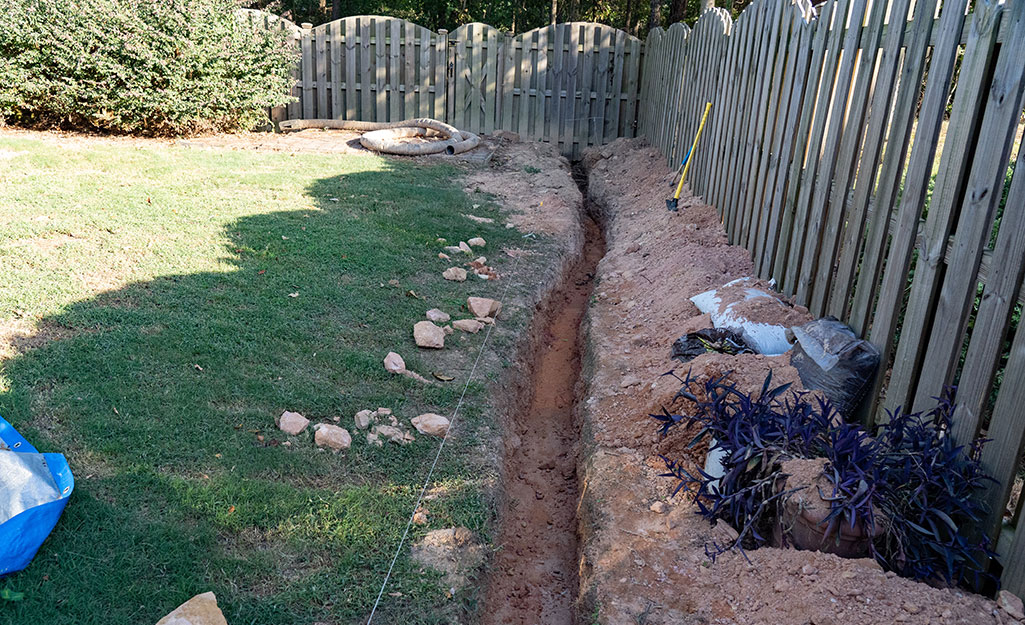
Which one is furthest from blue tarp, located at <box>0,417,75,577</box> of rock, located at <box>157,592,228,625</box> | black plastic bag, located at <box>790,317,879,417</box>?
black plastic bag, located at <box>790,317,879,417</box>

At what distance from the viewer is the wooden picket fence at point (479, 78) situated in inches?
500

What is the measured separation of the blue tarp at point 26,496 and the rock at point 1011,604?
346 centimetres

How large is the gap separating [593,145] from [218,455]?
10922 mm

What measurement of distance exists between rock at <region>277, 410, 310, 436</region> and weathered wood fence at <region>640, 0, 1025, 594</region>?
2.84 m

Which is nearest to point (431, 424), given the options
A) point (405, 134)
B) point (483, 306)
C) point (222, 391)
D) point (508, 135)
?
point (222, 391)

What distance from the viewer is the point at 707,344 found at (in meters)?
4.24

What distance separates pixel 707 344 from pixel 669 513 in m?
1.27

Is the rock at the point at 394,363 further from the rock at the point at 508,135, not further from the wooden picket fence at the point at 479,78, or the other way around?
the wooden picket fence at the point at 479,78

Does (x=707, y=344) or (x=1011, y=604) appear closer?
(x=1011, y=604)

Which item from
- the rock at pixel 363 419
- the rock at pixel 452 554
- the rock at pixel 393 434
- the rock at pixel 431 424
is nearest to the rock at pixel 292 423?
the rock at pixel 363 419

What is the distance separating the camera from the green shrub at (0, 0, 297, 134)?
31.9 ft

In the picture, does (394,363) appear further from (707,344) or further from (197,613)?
(197,613)

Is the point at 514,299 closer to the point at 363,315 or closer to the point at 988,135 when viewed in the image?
the point at 363,315

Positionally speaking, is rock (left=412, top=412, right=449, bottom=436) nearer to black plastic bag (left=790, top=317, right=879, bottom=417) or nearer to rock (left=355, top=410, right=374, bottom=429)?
rock (left=355, top=410, right=374, bottom=429)
